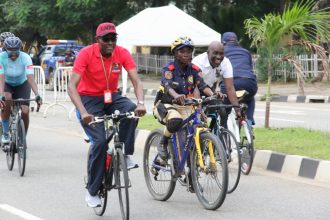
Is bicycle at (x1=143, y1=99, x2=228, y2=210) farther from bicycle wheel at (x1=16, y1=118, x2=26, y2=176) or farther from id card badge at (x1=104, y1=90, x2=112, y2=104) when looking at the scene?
bicycle wheel at (x1=16, y1=118, x2=26, y2=176)

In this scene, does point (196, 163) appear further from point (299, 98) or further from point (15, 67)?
point (299, 98)

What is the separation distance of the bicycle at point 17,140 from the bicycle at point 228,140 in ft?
7.88

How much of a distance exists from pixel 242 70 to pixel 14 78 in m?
3.13

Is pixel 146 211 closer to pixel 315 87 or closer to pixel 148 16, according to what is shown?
pixel 148 16

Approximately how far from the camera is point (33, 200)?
27.2ft

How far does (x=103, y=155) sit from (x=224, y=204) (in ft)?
4.87

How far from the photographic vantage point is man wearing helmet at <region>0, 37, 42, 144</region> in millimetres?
10539

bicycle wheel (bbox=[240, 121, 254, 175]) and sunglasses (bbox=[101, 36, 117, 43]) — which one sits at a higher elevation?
sunglasses (bbox=[101, 36, 117, 43])

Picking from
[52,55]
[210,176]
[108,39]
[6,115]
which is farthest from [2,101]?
[52,55]

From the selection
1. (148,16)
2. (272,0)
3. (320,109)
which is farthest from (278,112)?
(272,0)

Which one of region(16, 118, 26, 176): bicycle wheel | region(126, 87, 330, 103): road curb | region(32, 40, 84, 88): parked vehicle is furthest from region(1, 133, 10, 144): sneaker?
region(32, 40, 84, 88): parked vehicle

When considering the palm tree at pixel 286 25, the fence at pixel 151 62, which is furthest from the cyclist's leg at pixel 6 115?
the fence at pixel 151 62

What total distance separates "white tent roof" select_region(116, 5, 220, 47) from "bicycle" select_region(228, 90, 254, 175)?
13587mm

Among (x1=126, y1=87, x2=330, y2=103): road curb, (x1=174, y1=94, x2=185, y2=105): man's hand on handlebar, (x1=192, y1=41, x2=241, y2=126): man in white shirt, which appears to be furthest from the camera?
(x1=126, y1=87, x2=330, y2=103): road curb
